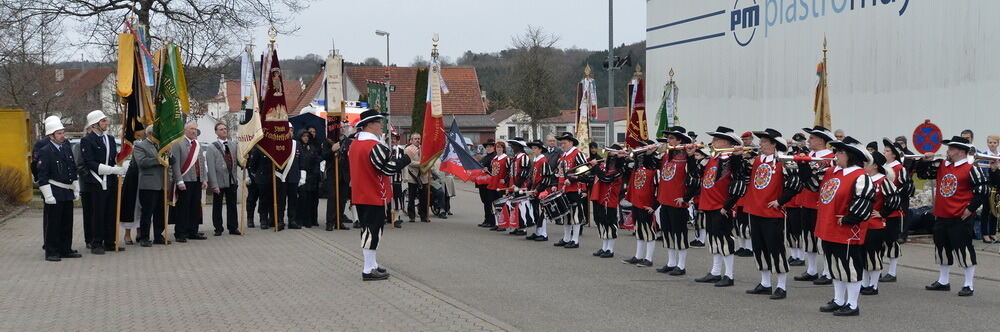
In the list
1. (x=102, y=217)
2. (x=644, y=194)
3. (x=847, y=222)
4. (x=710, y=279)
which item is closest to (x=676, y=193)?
(x=644, y=194)

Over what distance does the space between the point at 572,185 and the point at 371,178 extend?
15.9 feet

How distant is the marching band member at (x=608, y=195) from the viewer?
13203 millimetres

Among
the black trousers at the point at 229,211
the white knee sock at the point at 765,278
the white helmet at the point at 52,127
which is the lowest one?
the white knee sock at the point at 765,278

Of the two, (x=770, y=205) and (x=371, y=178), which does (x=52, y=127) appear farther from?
(x=770, y=205)

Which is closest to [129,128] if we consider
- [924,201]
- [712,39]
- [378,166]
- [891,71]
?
[378,166]

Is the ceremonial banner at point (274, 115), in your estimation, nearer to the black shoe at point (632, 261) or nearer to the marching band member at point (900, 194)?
the black shoe at point (632, 261)

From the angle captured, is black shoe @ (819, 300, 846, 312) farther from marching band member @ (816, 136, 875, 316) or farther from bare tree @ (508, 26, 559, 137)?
bare tree @ (508, 26, 559, 137)

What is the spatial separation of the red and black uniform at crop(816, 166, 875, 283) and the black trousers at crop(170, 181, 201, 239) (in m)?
9.97

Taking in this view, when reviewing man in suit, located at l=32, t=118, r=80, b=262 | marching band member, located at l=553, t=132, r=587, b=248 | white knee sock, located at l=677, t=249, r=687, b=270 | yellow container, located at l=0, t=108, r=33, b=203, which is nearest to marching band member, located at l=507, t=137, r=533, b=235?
marching band member, located at l=553, t=132, r=587, b=248

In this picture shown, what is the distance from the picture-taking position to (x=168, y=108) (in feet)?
48.3

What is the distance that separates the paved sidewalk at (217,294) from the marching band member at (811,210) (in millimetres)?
4046

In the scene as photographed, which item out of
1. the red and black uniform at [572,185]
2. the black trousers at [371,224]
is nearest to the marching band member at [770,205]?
the black trousers at [371,224]

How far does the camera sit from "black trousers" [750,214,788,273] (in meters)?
9.88

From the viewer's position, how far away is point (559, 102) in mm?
56031
